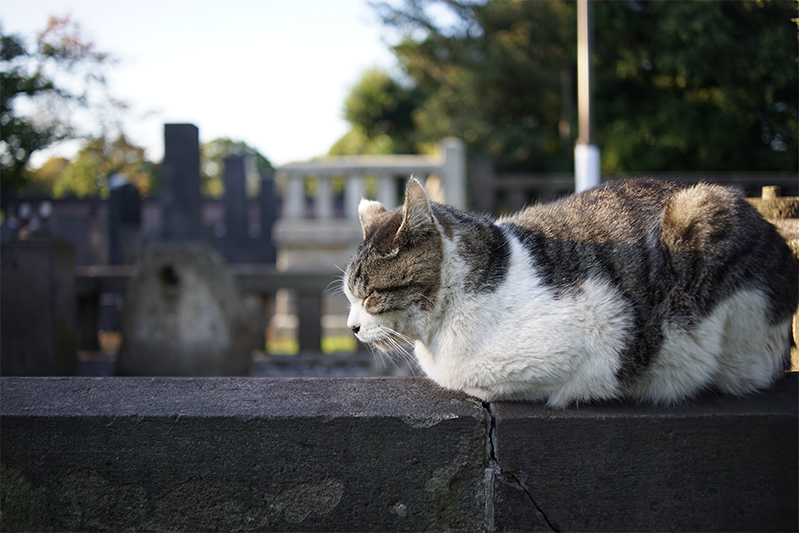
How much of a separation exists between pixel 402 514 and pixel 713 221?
4.33ft

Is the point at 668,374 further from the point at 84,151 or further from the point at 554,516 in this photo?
the point at 84,151

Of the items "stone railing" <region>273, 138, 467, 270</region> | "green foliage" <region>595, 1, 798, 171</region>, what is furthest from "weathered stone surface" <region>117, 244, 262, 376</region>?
"green foliage" <region>595, 1, 798, 171</region>

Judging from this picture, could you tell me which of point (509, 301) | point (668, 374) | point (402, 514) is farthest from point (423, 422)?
point (668, 374)

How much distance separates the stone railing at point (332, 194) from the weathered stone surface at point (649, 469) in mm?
4386

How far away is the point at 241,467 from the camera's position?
63.4 inches

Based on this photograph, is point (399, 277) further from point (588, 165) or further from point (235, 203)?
point (235, 203)

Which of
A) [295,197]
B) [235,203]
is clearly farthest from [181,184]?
[235,203]

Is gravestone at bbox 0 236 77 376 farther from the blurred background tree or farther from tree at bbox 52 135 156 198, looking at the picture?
the blurred background tree

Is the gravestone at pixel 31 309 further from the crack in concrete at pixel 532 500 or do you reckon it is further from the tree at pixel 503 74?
the tree at pixel 503 74

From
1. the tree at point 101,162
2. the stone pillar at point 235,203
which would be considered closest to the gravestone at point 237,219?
the stone pillar at point 235,203

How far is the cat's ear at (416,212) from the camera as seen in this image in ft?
5.30

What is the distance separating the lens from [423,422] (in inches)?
63.6

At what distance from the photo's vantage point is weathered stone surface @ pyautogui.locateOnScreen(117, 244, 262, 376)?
4.05 meters

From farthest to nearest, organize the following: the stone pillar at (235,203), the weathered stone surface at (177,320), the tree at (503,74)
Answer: the tree at (503,74) → the stone pillar at (235,203) → the weathered stone surface at (177,320)
